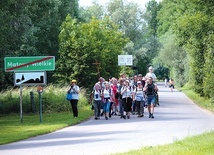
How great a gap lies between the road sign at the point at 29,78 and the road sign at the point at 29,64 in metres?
0.34

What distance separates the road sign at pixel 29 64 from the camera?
76.5 feet

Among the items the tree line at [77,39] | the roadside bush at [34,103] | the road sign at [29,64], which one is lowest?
the roadside bush at [34,103]

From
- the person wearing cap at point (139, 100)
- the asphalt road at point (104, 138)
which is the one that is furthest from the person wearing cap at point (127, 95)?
the asphalt road at point (104, 138)

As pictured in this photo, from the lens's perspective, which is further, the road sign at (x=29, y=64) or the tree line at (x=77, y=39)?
the tree line at (x=77, y=39)

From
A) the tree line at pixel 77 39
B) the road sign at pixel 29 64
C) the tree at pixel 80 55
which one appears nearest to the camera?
the road sign at pixel 29 64

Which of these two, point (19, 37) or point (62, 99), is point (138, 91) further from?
point (19, 37)

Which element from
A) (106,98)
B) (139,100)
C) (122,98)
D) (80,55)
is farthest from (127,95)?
(80,55)

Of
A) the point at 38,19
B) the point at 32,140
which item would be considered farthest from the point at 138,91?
Answer: the point at 38,19

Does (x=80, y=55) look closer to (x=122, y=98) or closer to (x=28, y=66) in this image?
(x=122, y=98)

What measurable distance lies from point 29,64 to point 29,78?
682mm

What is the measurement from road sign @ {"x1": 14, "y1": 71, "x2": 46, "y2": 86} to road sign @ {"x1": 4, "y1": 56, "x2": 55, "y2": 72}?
1.11ft

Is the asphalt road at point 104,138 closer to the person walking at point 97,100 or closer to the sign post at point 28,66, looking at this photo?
the person walking at point 97,100

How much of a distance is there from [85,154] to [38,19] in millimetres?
→ 32262

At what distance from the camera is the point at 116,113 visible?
2739cm
